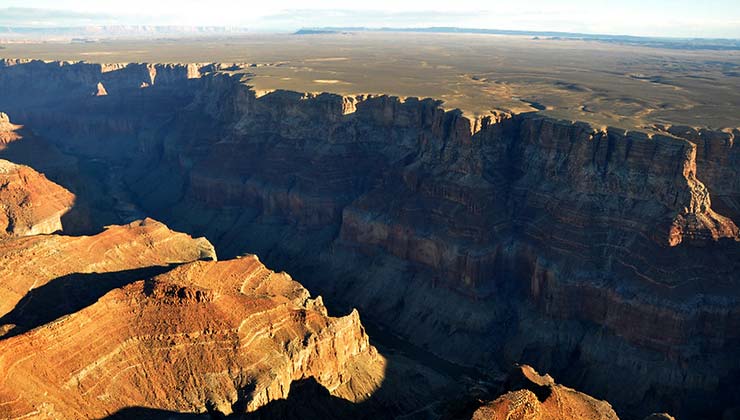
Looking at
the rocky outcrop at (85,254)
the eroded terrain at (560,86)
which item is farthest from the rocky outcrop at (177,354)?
the eroded terrain at (560,86)

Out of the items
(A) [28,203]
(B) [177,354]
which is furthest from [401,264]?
(A) [28,203]

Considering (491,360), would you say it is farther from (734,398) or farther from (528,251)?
(734,398)

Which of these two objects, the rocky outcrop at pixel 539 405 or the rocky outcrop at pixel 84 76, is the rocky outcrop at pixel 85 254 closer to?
the rocky outcrop at pixel 539 405

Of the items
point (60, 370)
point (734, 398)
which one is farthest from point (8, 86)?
point (734, 398)

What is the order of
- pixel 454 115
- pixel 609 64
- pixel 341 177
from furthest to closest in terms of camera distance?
pixel 609 64
pixel 341 177
pixel 454 115

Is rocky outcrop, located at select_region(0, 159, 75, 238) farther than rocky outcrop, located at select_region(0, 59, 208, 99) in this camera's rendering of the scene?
No

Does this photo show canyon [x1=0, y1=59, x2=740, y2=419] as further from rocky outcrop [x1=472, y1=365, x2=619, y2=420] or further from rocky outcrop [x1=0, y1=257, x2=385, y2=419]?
rocky outcrop [x1=472, y1=365, x2=619, y2=420]

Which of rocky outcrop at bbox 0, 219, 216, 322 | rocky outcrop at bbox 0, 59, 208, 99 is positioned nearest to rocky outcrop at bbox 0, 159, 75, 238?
rocky outcrop at bbox 0, 219, 216, 322
